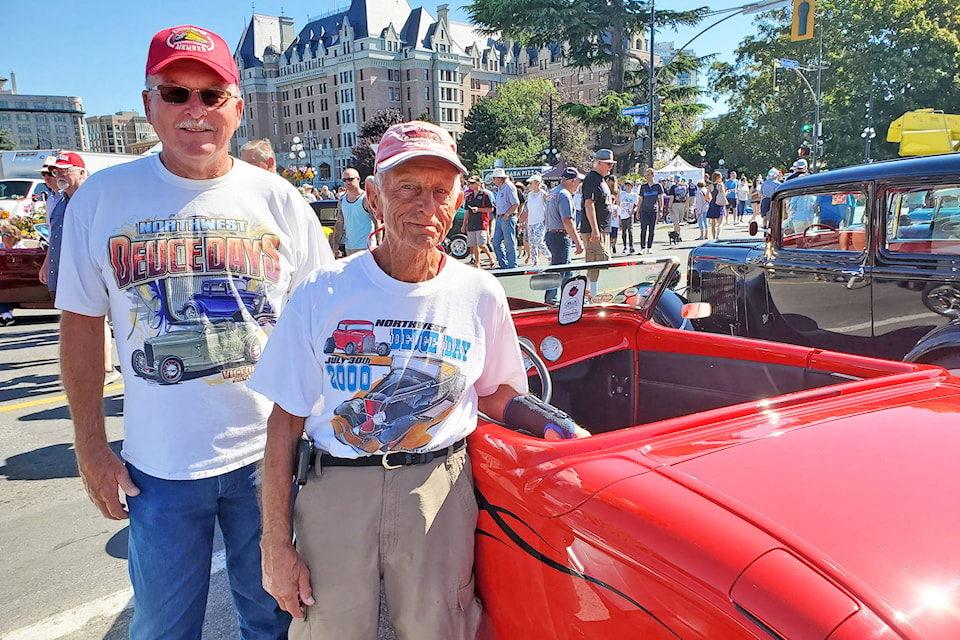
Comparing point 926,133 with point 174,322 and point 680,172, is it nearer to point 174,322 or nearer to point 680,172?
point 174,322

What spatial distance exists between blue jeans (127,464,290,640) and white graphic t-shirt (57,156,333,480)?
51 millimetres

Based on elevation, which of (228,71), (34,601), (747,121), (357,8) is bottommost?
(34,601)

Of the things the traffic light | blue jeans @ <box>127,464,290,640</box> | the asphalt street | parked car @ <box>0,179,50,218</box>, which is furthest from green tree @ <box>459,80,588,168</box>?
blue jeans @ <box>127,464,290,640</box>

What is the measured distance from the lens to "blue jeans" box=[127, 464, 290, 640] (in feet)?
5.57

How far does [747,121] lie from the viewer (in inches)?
2021

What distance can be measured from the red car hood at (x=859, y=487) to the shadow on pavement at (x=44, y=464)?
4176 millimetres

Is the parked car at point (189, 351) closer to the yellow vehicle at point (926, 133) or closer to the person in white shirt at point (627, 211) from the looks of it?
the yellow vehicle at point (926, 133)

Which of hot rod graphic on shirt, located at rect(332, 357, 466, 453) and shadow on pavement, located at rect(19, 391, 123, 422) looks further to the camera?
shadow on pavement, located at rect(19, 391, 123, 422)

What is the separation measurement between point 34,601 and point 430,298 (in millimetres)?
2559

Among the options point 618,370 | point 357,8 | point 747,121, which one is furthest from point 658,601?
point 357,8

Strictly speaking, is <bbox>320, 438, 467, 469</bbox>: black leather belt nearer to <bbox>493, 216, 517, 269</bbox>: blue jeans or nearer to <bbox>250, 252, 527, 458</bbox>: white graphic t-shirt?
<bbox>250, 252, 527, 458</bbox>: white graphic t-shirt

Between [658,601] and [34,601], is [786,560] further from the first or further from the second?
[34,601]

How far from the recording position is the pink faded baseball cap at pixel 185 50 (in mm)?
1688

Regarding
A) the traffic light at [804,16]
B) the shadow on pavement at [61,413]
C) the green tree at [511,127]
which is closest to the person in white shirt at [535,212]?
the shadow on pavement at [61,413]
